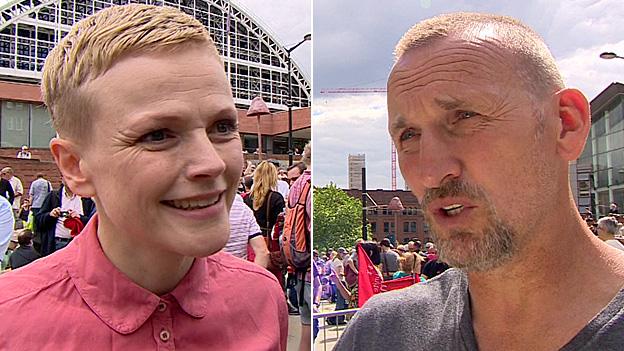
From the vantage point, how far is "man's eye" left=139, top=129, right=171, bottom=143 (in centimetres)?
84

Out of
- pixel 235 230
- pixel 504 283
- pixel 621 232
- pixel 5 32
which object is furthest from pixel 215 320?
pixel 5 32

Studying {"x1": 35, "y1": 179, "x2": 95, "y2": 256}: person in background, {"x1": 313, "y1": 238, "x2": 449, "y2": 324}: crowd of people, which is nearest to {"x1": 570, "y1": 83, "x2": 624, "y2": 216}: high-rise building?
{"x1": 313, "y1": 238, "x2": 449, "y2": 324}: crowd of people

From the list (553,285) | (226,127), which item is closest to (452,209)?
(553,285)

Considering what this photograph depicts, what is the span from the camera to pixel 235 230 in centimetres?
313

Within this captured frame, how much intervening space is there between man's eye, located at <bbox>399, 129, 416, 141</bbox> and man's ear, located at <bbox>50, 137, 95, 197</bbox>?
491mm

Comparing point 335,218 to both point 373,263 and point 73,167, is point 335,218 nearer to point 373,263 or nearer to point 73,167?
point 373,263

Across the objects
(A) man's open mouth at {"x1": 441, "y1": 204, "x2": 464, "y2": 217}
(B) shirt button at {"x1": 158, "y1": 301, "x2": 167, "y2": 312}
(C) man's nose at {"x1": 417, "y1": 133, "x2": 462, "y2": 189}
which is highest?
(C) man's nose at {"x1": 417, "y1": 133, "x2": 462, "y2": 189}

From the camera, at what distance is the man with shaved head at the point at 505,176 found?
32.9 inches

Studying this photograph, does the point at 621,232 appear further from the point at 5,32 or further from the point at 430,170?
the point at 5,32

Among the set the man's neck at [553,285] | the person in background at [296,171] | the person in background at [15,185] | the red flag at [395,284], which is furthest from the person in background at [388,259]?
the man's neck at [553,285]

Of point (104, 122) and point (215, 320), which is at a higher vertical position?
point (104, 122)

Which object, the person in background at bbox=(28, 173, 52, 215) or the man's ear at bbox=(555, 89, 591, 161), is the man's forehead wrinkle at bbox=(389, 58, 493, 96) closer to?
the man's ear at bbox=(555, 89, 591, 161)

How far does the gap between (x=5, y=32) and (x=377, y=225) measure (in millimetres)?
3351

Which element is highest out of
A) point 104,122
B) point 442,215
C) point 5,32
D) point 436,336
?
point 5,32
